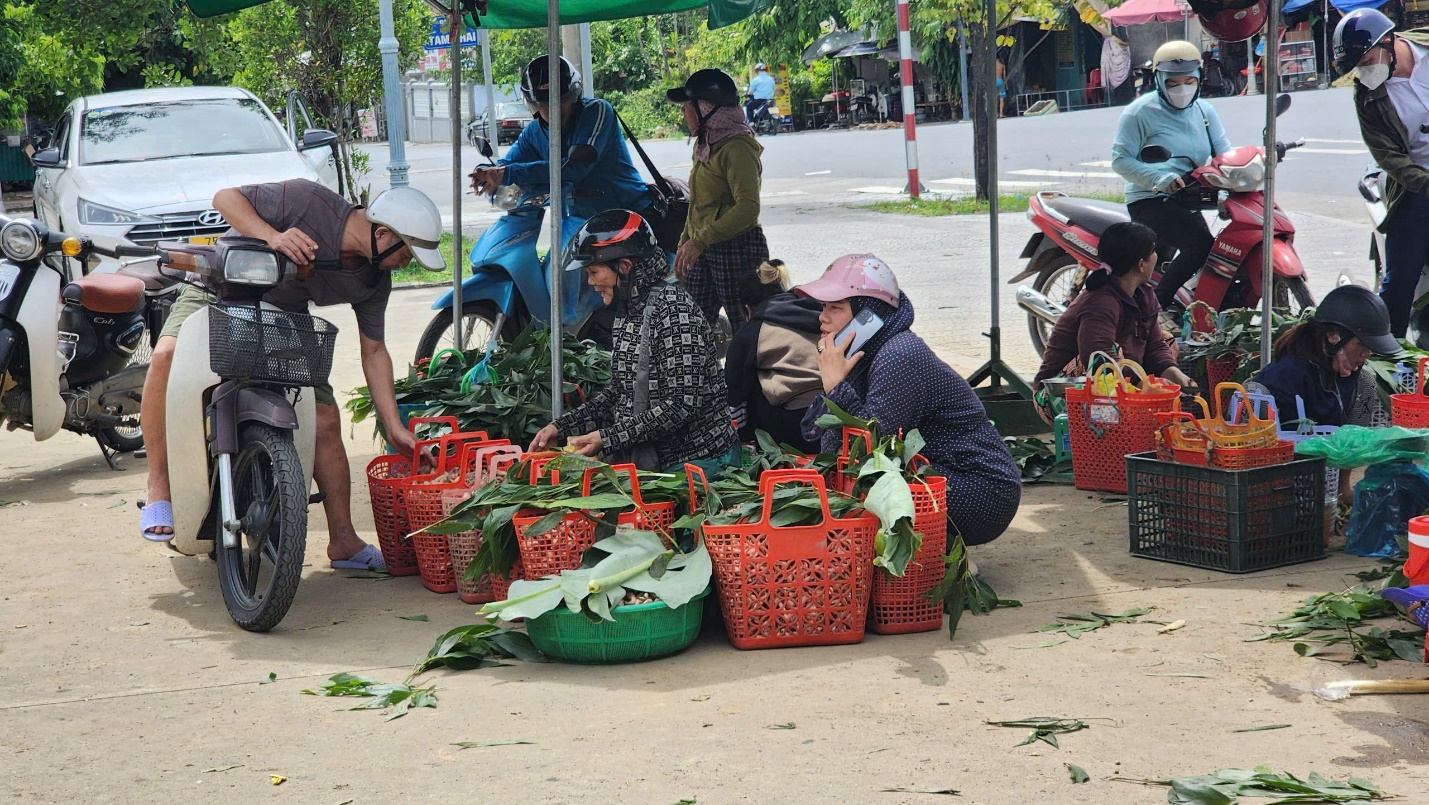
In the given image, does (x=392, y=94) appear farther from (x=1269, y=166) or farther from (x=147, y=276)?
(x=1269, y=166)

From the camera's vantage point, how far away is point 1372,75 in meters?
7.00

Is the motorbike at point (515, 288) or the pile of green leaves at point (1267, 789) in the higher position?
the motorbike at point (515, 288)

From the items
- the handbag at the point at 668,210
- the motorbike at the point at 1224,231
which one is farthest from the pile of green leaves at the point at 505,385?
the motorbike at the point at 1224,231

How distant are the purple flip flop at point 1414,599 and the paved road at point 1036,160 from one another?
1188cm

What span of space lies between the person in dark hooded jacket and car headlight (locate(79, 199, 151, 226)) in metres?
7.49

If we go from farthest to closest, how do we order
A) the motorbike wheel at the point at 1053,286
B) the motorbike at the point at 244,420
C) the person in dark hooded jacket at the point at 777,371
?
the motorbike wheel at the point at 1053,286
the person in dark hooded jacket at the point at 777,371
the motorbike at the point at 244,420

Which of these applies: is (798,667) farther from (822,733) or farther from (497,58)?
(497,58)

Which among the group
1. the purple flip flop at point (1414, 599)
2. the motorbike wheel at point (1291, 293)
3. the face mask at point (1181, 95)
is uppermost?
the face mask at point (1181, 95)

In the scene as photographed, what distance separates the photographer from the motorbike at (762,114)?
37.2m

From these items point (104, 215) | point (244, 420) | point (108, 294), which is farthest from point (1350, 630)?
point (104, 215)

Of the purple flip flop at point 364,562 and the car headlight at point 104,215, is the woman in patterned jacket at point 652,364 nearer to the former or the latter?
the purple flip flop at point 364,562

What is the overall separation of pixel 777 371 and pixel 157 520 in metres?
2.41

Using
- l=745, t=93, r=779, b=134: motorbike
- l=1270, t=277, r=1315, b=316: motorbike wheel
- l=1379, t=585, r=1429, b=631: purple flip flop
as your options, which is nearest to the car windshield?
l=1270, t=277, r=1315, b=316: motorbike wheel

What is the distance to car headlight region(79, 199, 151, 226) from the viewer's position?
11602 millimetres
